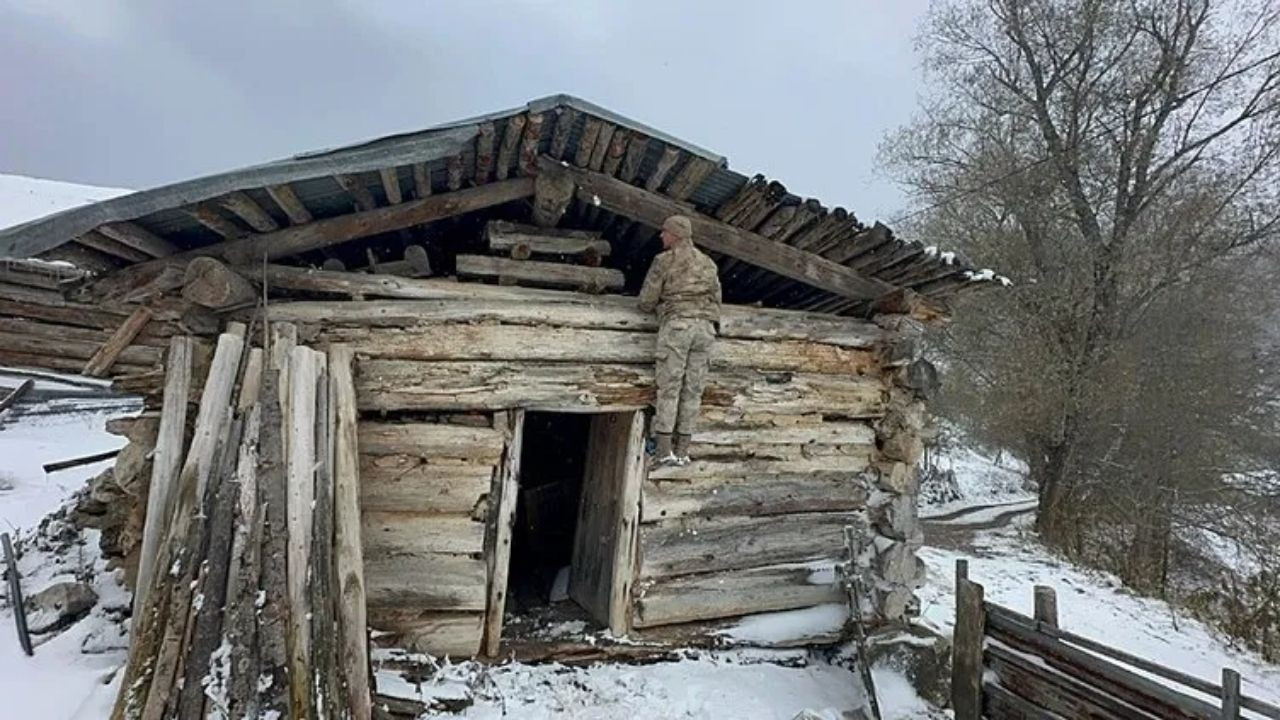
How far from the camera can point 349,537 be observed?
156 inches

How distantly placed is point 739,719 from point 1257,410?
13.6 m

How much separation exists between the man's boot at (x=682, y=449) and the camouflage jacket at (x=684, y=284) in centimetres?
89

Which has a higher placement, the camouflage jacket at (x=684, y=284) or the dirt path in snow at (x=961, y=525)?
the camouflage jacket at (x=684, y=284)

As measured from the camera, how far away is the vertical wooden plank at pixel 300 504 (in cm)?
338

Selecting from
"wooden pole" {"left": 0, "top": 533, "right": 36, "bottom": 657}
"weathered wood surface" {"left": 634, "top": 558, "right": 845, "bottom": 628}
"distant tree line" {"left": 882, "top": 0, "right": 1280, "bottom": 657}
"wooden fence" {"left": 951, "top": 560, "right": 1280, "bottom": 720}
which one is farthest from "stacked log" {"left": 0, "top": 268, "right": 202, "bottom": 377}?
"distant tree line" {"left": 882, "top": 0, "right": 1280, "bottom": 657}

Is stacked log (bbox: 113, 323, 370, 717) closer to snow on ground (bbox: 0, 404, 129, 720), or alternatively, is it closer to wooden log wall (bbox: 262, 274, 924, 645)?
wooden log wall (bbox: 262, 274, 924, 645)

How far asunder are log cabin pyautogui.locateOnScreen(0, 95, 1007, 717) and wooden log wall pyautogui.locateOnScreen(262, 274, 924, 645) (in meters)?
0.02

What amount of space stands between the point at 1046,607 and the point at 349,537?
4.26m

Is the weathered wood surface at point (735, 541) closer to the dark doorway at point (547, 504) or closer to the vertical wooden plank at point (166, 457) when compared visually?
the dark doorway at point (547, 504)

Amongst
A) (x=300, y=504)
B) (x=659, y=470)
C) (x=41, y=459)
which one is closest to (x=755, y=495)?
(x=659, y=470)

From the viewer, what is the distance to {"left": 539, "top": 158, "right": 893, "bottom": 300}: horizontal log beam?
486cm

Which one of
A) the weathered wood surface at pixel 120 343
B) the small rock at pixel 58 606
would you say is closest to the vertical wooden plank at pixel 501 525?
the weathered wood surface at pixel 120 343

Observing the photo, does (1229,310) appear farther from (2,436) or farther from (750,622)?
(2,436)

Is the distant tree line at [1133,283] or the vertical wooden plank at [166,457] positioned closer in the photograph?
the vertical wooden plank at [166,457]
